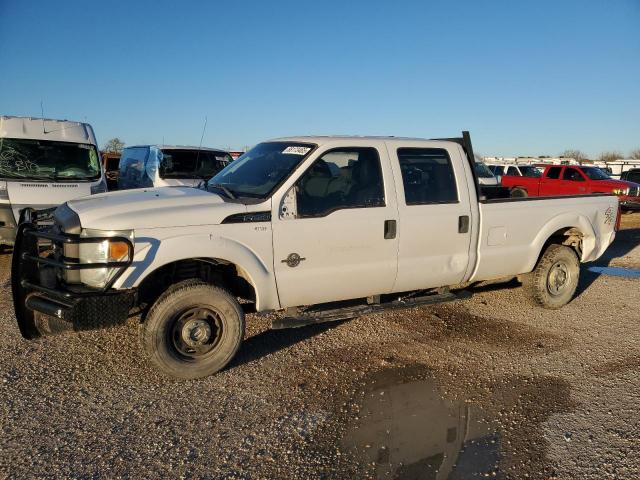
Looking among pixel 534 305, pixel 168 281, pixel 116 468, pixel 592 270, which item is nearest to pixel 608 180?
pixel 592 270

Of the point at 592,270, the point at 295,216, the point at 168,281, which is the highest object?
the point at 295,216

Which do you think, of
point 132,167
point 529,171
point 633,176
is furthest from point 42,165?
point 633,176

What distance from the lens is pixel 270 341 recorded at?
A: 16.5 ft

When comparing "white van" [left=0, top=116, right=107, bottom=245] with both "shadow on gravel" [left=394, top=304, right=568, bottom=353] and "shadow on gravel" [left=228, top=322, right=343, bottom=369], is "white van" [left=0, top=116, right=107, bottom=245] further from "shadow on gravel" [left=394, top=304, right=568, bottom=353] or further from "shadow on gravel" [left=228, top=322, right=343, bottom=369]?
"shadow on gravel" [left=394, top=304, right=568, bottom=353]

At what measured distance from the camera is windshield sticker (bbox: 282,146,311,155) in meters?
4.58

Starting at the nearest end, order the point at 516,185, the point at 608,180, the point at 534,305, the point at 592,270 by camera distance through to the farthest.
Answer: the point at 534,305 < the point at 592,270 < the point at 608,180 < the point at 516,185

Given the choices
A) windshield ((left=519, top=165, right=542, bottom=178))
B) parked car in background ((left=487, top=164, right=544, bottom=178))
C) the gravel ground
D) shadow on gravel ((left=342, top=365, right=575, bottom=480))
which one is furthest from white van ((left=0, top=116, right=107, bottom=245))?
windshield ((left=519, top=165, right=542, bottom=178))

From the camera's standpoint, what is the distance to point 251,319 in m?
5.68

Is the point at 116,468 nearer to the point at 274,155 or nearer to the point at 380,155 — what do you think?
the point at 274,155

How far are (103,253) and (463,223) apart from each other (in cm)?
335

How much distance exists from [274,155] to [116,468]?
2.90m

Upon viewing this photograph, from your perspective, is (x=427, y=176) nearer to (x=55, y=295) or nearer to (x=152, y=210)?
(x=152, y=210)

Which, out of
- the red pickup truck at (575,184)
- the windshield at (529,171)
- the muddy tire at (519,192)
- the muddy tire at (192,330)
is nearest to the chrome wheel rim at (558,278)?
the muddy tire at (192,330)

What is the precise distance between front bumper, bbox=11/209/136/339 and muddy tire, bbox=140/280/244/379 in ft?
0.87
